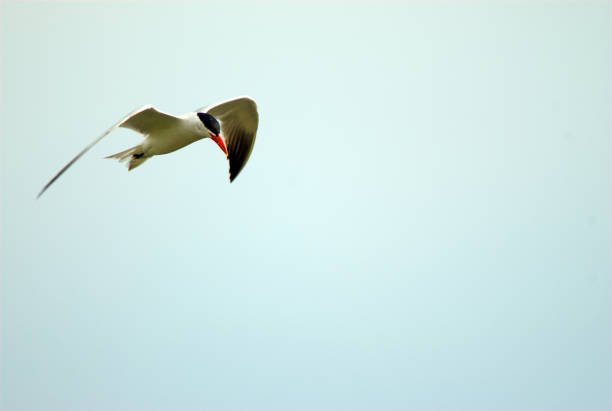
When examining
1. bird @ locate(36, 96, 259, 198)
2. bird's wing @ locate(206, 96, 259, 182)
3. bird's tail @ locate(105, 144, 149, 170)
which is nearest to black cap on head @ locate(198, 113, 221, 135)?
bird @ locate(36, 96, 259, 198)

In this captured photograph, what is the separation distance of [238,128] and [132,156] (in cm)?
175

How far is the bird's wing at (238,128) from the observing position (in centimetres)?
968

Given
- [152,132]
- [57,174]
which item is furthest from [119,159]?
[57,174]

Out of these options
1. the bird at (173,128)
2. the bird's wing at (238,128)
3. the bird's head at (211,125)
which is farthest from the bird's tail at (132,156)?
the bird's wing at (238,128)

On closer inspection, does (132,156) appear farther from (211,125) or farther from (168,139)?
(211,125)

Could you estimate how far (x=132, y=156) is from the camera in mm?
8750

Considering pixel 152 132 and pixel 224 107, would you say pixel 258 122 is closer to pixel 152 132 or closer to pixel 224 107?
pixel 224 107

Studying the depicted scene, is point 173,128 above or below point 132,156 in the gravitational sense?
above

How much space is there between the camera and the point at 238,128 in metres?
9.98

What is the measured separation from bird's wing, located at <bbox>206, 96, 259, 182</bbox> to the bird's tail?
1.32 metres

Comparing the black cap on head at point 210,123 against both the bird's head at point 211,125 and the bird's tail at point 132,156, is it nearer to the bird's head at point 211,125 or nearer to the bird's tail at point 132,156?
the bird's head at point 211,125

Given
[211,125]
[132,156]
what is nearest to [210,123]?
[211,125]

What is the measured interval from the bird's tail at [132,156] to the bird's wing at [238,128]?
4.32 feet

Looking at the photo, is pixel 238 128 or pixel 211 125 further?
pixel 238 128
